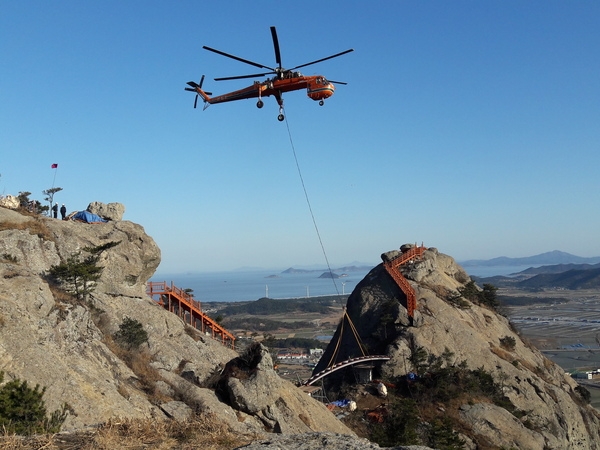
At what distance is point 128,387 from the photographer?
21.0 metres

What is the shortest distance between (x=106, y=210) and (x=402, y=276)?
26.8 meters

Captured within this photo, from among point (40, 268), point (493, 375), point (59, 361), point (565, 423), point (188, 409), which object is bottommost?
point (565, 423)

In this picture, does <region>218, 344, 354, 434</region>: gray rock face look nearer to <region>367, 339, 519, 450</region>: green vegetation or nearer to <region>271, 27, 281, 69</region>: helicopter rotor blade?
<region>367, 339, 519, 450</region>: green vegetation

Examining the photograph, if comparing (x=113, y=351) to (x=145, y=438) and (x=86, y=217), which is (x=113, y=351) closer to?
(x=86, y=217)

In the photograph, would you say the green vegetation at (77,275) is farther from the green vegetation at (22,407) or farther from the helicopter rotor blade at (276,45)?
the helicopter rotor blade at (276,45)

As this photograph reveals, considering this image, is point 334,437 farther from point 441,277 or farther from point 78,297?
point 441,277

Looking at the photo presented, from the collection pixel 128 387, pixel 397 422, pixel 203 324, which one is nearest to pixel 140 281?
pixel 203 324

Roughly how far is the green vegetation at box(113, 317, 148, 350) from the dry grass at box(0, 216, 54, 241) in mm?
6654

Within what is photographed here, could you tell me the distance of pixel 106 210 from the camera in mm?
39688

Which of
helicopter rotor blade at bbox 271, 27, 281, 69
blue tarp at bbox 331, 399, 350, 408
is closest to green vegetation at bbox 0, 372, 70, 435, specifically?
helicopter rotor blade at bbox 271, 27, 281, 69

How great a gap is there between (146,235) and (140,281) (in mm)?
3517

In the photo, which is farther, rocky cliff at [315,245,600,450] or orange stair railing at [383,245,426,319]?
orange stair railing at [383,245,426,319]

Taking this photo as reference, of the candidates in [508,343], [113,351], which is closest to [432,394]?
[508,343]

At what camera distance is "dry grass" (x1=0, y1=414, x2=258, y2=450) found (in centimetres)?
817
